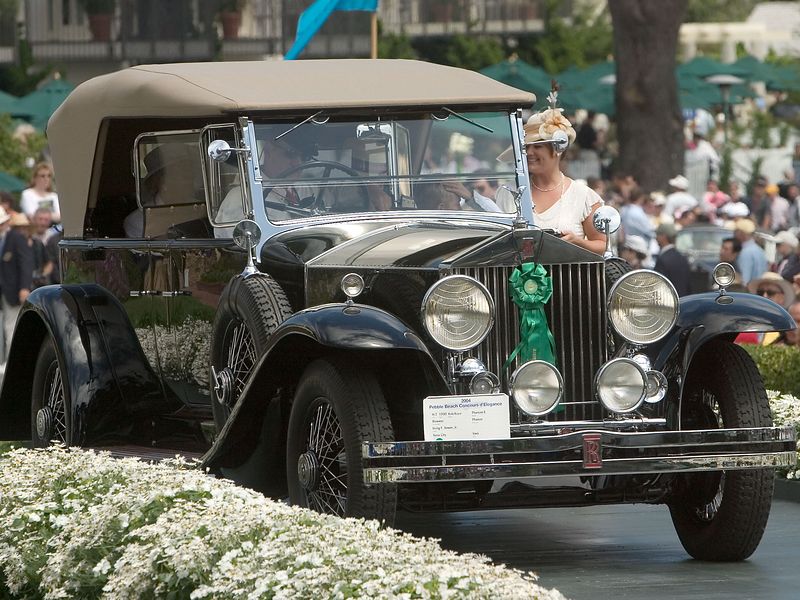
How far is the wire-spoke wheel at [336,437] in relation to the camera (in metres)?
6.76

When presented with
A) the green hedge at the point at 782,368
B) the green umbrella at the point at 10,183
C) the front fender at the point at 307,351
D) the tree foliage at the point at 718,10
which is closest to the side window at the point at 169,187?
the front fender at the point at 307,351

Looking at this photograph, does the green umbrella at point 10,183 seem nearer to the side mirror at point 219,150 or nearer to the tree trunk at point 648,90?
the tree trunk at point 648,90

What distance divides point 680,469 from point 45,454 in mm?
2640

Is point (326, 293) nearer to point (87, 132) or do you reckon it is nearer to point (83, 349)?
point (83, 349)

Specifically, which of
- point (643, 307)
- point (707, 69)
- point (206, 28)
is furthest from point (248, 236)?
point (707, 69)

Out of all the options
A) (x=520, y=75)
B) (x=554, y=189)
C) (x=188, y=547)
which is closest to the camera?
(x=188, y=547)

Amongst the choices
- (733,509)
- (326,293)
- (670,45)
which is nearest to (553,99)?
(326,293)

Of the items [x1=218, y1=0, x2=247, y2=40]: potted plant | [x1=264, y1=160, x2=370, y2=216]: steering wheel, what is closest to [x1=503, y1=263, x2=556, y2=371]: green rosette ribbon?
[x1=264, y1=160, x2=370, y2=216]: steering wheel

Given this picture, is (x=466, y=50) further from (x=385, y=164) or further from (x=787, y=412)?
(x=385, y=164)

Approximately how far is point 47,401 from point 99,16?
2543 centimetres

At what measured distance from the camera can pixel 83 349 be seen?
9000mm

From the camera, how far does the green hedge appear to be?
440 inches

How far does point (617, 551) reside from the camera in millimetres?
7809

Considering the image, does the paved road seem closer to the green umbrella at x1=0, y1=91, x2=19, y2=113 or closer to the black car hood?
the black car hood
